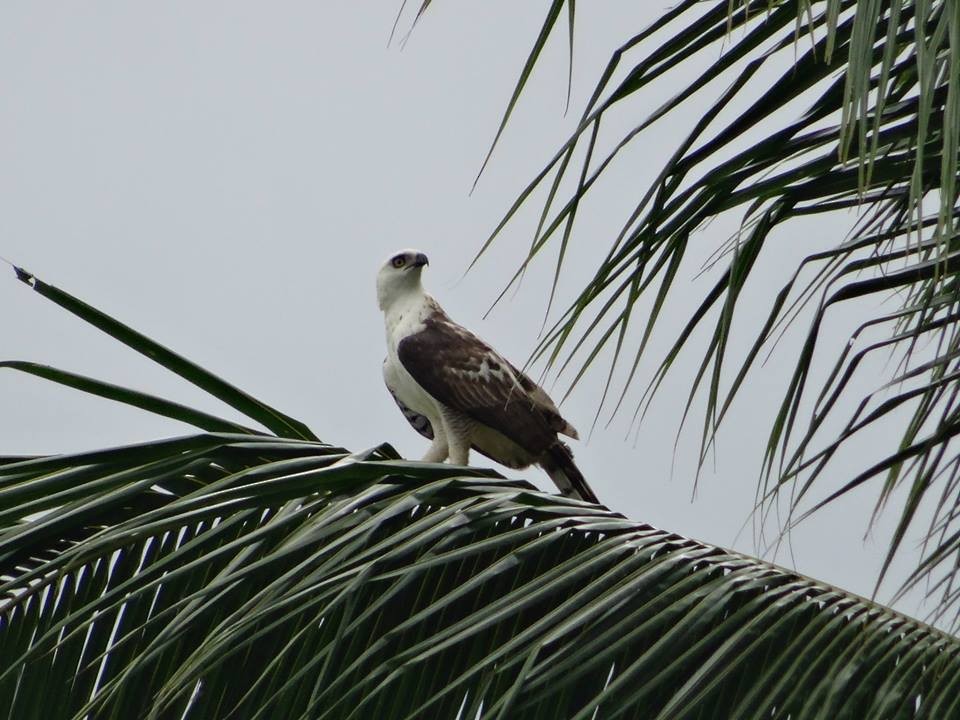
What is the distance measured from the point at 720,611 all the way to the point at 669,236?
0.68m

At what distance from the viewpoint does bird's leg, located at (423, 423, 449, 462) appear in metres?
6.17

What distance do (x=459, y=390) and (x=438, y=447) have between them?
443 millimetres

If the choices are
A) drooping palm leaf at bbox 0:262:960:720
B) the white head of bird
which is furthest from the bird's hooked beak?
drooping palm leaf at bbox 0:262:960:720

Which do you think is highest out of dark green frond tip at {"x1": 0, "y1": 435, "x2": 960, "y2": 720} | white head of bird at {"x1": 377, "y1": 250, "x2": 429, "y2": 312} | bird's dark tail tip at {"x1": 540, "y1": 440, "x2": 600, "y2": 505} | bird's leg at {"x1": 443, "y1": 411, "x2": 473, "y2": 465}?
white head of bird at {"x1": 377, "y1": 250, "x2": 429, "y2": 312}

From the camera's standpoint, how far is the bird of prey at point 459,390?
5863 millimetres

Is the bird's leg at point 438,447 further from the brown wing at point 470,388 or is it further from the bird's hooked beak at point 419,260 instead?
the bird's hooked beak at point 419,260

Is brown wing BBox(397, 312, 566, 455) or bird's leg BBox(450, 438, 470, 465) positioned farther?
bird's leg BBox(450, 438, 470, 465)

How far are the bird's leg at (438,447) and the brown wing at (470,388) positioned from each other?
270 mm

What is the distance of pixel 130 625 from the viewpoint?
2457 mm

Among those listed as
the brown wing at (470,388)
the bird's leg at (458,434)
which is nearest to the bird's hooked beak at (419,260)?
the brown wing at (470,388)

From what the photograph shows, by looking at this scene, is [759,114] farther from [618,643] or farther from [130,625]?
[130,625]

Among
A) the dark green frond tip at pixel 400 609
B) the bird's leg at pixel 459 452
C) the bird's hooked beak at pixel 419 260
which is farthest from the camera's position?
the bird's hooked beak at pixel 419 260

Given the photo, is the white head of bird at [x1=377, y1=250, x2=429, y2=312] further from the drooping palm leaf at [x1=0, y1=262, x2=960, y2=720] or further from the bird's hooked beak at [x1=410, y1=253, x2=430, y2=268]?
the drooping palm leaf at [x1=0, y1=262, x2=960, y2=720]

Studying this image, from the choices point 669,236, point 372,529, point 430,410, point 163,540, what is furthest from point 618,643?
point 430,410
